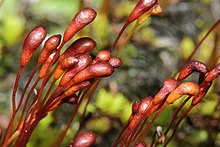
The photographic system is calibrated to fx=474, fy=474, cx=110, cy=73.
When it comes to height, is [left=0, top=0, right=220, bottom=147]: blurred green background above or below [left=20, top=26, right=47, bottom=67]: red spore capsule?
below

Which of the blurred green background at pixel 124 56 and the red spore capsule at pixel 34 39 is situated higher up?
the red spore capsule at pixel 34 39

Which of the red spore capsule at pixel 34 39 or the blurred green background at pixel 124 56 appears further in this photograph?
the blurred green background at pixel 124 56

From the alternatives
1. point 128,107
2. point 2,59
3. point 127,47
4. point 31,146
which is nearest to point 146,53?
point 127,47

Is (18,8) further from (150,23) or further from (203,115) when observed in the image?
(203,115)

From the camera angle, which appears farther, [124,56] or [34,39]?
[124,56]

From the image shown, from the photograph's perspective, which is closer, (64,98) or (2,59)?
(64,98)

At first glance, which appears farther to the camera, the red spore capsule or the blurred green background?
the blurred green background

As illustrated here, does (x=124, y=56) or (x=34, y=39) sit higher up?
(x=34, y=39)

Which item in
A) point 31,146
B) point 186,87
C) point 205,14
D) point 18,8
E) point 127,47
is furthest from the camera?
point 205,14
